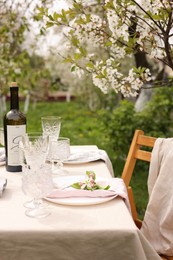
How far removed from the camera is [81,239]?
1.40m

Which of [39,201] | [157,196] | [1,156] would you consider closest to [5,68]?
[1,156]

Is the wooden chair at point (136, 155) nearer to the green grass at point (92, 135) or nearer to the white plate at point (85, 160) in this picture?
the white plate at point (85, 160)

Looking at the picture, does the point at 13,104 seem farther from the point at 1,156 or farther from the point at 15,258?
the point at 15,258

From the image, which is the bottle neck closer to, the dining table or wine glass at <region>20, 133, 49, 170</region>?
wine glass at <region>20, 133, 49, 170</region>

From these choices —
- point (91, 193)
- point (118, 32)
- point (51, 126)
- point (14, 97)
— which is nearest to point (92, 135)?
point (118, 32)

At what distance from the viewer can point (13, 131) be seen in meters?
2.06

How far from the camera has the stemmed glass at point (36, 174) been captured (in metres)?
1.50

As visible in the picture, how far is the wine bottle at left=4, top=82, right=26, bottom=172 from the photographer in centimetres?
206

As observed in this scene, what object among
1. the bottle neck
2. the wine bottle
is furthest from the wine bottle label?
the bottle neck

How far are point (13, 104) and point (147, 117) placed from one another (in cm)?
319

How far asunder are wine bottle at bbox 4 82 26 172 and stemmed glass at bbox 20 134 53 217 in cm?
29

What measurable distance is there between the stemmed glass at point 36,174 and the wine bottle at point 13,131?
0.29 meters

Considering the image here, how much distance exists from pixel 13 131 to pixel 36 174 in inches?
23.8

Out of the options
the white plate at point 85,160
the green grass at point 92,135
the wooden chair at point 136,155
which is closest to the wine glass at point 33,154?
the white plate at point 85,160
